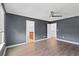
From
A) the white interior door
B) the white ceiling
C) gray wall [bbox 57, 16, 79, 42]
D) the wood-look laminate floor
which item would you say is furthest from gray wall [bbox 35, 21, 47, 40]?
the white ceiling

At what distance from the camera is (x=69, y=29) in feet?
22.3

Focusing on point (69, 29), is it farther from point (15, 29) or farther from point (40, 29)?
point (15, 29)

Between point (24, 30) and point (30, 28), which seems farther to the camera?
point (30, 28)

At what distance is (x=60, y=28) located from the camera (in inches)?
316

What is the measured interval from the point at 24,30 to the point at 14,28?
3.09 feet

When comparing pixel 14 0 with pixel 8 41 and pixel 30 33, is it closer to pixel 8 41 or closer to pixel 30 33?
pixel 8 41

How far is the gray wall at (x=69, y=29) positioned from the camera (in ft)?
20.2

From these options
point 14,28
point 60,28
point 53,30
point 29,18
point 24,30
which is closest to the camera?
point 14,28

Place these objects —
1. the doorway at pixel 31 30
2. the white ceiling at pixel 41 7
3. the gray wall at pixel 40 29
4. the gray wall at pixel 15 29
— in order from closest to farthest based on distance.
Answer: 1. the white ceiling at pixel 41 7
2. the gray wall at pixel 15 29
3. the doorway at pixel 31 30
4. the gray wall at pixel 40 29

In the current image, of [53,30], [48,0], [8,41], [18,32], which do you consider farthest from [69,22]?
[48,0]

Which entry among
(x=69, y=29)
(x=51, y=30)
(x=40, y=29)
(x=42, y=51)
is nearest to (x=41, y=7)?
(x=42, y=51)

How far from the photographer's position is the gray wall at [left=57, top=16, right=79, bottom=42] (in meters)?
6.15

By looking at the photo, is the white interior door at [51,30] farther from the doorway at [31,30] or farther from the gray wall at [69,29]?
the doorway at [31,30]

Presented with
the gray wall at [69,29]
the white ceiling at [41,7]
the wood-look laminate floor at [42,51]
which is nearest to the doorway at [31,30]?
the wood-look laminate floor at [42,51]
